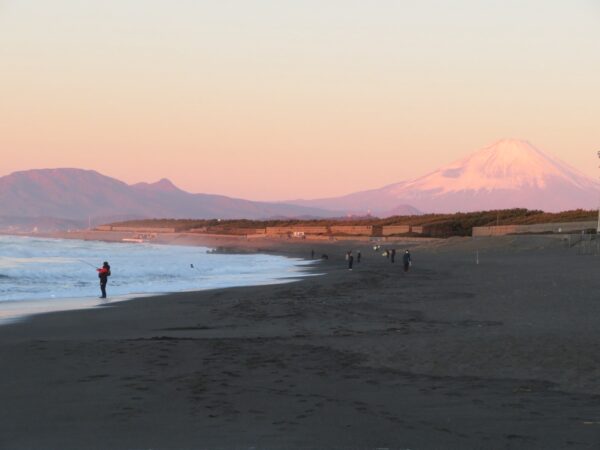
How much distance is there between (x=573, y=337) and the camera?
12422mm

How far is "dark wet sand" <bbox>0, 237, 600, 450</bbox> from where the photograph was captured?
699 cm

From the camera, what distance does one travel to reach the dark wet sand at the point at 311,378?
6.99m

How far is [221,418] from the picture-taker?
299 inches

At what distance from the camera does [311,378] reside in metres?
9.76

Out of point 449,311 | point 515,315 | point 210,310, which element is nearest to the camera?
point 515,315

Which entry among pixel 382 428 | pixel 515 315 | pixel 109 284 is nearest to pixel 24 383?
pixel 382 428

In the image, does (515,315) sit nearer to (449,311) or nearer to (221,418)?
(449,311)

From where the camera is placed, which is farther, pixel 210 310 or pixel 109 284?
pixel 109 284

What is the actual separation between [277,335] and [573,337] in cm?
494

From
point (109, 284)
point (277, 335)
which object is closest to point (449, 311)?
point (277, 335)

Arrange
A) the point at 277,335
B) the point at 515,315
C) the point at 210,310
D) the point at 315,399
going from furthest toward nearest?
the point at 210,310 → the point at 515,315 → the point at 277,335 → the point at 315,399

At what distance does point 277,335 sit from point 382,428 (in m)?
7.29

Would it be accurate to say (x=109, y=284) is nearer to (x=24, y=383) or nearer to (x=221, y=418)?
(x=24, y=383)

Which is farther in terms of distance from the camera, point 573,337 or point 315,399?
point 573,337
